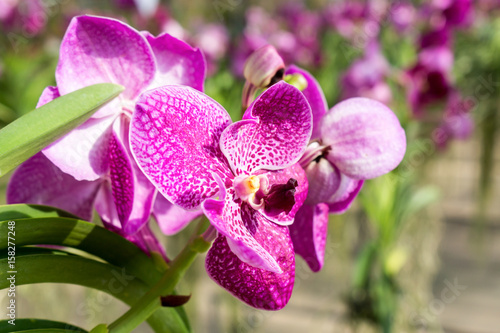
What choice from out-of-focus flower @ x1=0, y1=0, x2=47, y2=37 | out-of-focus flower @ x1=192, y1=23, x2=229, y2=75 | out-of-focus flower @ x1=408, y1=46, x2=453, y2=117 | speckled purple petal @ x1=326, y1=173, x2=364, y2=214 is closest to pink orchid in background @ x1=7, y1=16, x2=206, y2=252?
speckled purple petal @ x1=326, y1=173, x2=364, y2=214

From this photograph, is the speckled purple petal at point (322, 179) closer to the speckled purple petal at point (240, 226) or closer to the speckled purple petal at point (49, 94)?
the speckled purple petal at point (240, 226)

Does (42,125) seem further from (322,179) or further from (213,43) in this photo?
(213,43)

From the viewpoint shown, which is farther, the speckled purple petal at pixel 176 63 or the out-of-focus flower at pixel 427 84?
the out-of-focus flower at pixel 427 84

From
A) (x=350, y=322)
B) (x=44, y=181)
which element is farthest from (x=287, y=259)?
(x=350, y=322)

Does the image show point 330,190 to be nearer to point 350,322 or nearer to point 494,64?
point 350,322

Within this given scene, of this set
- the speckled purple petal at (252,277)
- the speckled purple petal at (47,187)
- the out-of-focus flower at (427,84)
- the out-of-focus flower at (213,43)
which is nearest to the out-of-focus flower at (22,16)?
the out-of-focus flower at (213,43)
